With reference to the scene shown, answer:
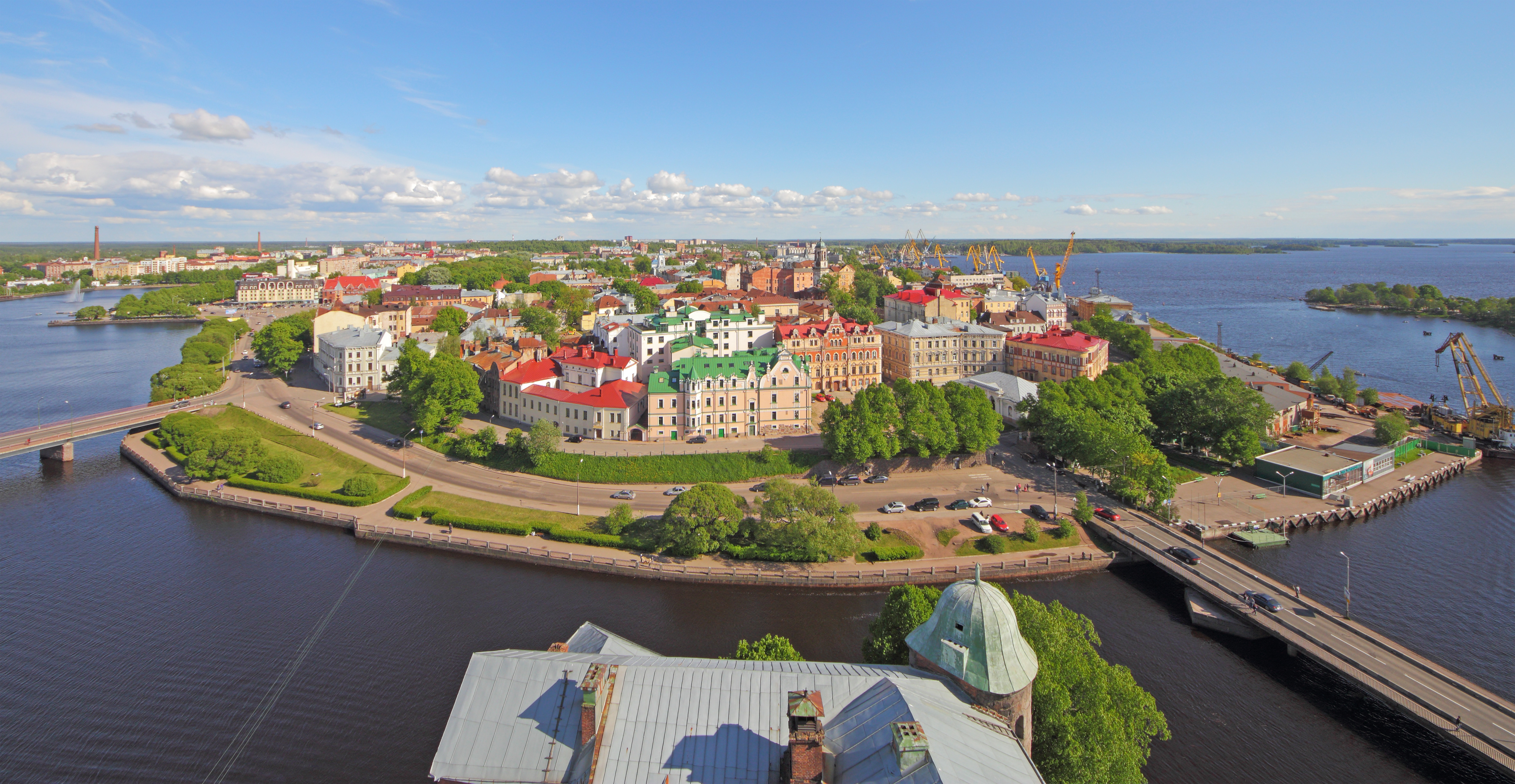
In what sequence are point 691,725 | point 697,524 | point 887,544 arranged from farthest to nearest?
point 887,544
point 697,524
point 691,725

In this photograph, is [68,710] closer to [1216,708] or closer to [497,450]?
[497,450]

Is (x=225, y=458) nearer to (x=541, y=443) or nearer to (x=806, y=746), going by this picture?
(x=541, y=443)

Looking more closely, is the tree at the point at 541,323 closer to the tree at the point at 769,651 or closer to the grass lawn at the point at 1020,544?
the grass lawn at the point at 1020,544

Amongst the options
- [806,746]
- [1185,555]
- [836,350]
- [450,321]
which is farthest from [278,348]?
[806,746]

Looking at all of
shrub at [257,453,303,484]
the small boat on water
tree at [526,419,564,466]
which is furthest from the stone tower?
shrub at [257,453,303,484]

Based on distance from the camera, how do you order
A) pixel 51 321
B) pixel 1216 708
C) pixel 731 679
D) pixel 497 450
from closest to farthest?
pixel 731 679, pixel 1216 708, pixel 497 450, pixel 51 321

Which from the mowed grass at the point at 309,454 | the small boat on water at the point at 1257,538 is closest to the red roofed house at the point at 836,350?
the small boat on water at the point at 1257,538

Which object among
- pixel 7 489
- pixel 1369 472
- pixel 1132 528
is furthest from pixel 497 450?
pixel 1369 472
